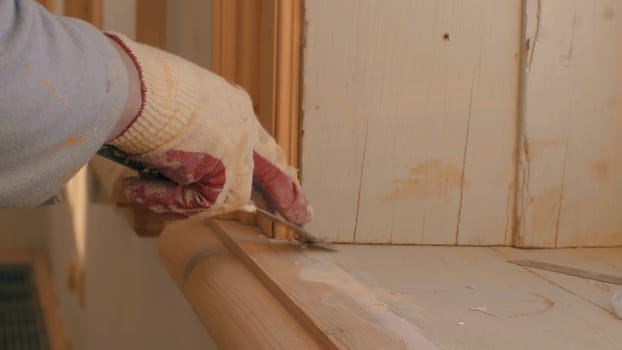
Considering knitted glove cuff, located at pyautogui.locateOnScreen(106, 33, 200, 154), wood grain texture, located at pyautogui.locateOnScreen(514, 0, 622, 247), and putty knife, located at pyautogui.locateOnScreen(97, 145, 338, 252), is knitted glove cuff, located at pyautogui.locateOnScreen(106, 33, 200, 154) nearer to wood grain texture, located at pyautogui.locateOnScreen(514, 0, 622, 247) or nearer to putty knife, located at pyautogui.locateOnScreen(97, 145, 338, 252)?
putty knife, located at pyautogui.locateOnScreen(97, 145, 338, 252)

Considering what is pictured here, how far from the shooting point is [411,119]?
2.54ft

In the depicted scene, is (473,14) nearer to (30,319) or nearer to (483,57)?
(483,57)

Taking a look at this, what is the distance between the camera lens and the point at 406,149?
78cm

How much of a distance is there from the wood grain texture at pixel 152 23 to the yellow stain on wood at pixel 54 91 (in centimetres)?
83

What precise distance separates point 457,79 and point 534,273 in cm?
23

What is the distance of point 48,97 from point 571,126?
1.93ft

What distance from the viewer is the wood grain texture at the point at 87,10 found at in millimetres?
1023

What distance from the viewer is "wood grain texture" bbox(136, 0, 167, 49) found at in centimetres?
125

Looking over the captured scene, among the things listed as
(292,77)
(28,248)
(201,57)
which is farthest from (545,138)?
(28,248)

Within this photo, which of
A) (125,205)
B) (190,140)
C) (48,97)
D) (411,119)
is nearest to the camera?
(48,97)

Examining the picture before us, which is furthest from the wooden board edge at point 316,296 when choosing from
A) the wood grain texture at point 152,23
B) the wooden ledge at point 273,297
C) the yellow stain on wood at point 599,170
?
the wood grain texture at point 152,23

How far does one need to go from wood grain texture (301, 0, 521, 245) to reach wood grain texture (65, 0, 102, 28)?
0.43 m

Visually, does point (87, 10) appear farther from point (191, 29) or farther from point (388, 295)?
point (388, 295)

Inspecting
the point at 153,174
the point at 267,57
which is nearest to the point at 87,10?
the point at 267,57
